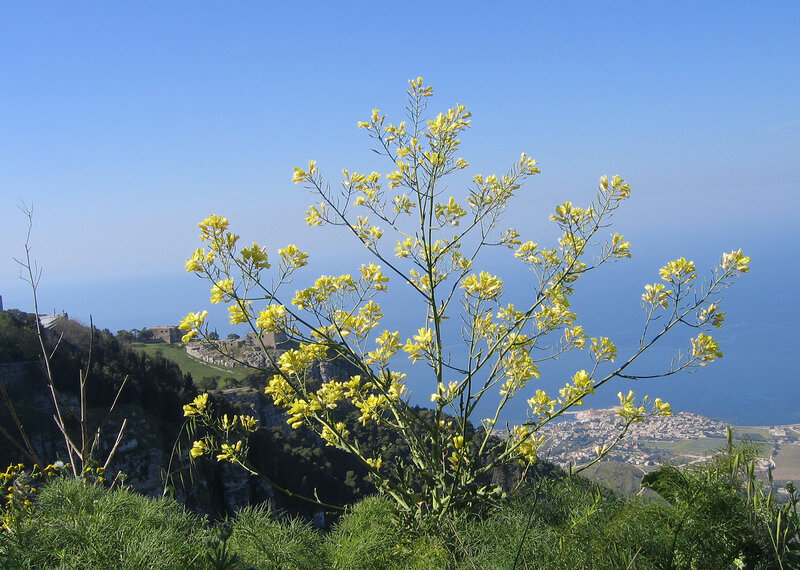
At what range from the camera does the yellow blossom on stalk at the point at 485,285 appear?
10.1 feet

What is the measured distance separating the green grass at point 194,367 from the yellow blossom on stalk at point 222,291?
3799cm

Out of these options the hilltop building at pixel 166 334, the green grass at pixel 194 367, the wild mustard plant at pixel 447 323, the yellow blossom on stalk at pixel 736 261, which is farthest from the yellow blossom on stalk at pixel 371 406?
the hilltop building at pixel 166 334

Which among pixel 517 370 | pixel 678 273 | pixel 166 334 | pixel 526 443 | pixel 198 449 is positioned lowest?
pixel 198 449

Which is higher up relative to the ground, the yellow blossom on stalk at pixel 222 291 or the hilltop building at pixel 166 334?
the hilltop building at pixel 166 334

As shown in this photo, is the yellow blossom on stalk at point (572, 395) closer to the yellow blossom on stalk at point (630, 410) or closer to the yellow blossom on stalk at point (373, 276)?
the yellow blossom on stalk at point (630, 410)

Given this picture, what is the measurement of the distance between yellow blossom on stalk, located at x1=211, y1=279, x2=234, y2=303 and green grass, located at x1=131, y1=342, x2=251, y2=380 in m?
38.0

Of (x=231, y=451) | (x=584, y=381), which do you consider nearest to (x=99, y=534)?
(x=231, y=451)

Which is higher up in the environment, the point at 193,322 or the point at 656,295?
the point at 656,295

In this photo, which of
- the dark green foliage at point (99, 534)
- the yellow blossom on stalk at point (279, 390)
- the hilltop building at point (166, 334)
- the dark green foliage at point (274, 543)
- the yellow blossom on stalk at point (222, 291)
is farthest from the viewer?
the hilltop building at point (166, 334)

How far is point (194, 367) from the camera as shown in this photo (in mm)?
41969

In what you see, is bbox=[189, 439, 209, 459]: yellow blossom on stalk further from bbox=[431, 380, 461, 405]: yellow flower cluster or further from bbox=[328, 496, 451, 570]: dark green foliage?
bbox=[431, 380, 461, 405]: yellow flower cluster

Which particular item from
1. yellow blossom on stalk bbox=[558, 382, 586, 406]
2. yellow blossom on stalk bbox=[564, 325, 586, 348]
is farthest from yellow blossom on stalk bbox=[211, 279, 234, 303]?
yellow blossom on stalk bbox=[564, 325, 586, 348]

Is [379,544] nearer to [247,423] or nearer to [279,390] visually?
[279,390]

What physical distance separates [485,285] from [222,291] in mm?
1377
